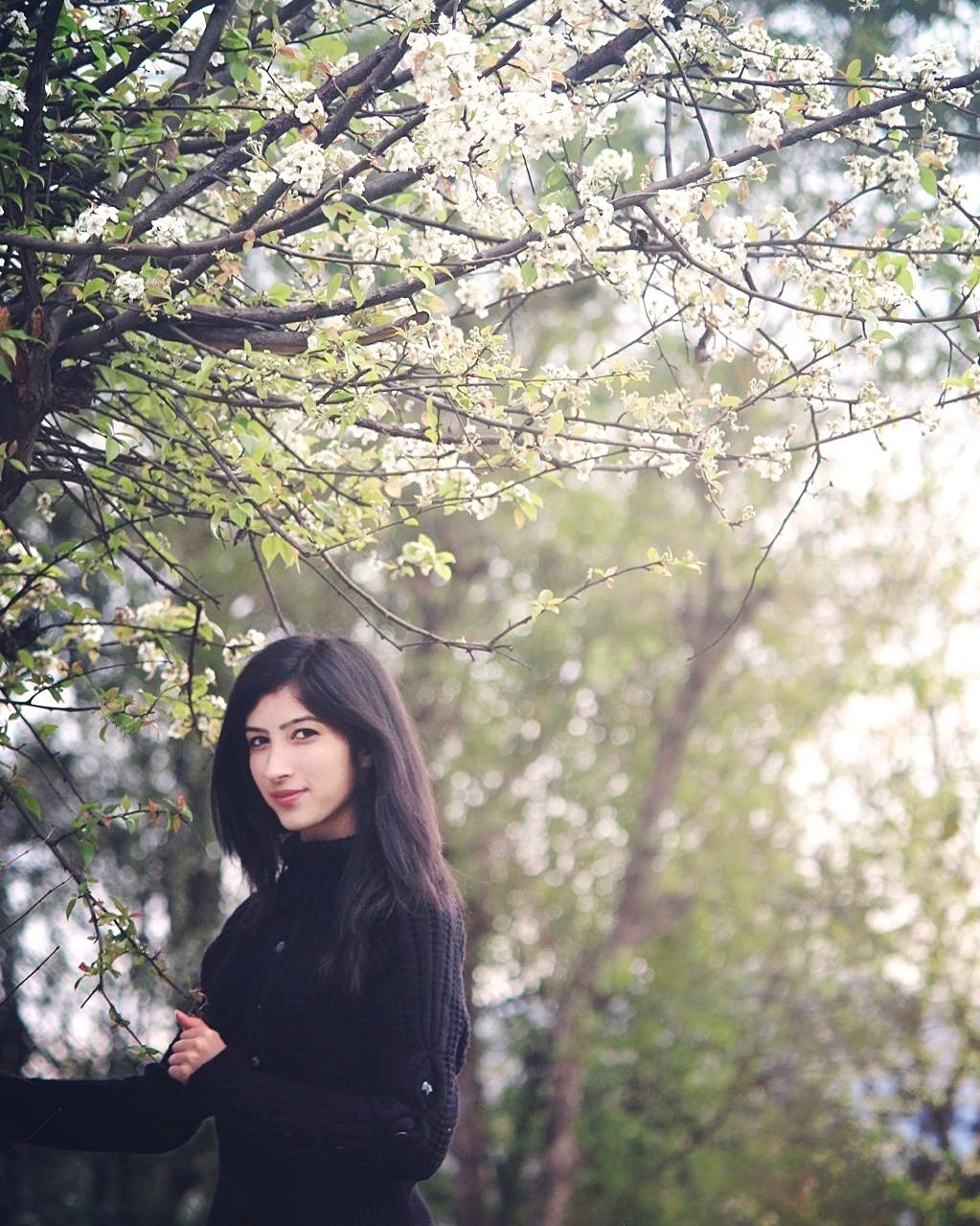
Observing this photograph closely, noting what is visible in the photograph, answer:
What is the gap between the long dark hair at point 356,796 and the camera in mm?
2170

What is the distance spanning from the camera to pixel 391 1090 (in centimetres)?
198

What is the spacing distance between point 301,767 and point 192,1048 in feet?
1.62

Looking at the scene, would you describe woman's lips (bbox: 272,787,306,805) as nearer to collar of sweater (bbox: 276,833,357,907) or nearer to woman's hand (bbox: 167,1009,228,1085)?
collar of sweater (bbox: 276,833,357,907)

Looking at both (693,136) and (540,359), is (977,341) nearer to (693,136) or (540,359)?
(693,136)

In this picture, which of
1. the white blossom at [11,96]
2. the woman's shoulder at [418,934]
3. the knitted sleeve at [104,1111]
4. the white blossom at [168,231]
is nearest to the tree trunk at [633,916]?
the woman's shoulder at [418,934]

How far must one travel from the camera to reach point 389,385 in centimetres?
218

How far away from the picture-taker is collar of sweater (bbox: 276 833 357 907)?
7.58 ft

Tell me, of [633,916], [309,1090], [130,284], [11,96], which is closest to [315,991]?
[309,1090]

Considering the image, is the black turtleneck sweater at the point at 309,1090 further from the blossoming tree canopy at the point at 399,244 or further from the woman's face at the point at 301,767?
the blossoming tree canopy at the point at 399,244

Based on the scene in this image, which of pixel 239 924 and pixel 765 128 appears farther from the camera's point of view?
pixel 239 924

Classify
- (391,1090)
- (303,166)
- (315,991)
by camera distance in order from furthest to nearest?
(315,991) < (391,1090) < (303,166)

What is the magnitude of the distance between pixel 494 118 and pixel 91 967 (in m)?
1.37

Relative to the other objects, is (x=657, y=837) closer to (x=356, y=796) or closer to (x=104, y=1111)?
(x=356, y=796)

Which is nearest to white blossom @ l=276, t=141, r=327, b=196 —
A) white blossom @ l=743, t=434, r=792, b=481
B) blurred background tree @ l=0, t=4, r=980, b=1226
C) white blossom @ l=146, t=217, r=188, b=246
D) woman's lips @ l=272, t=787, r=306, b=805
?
white blossom @ l=146, t=217, r=188, b=246
